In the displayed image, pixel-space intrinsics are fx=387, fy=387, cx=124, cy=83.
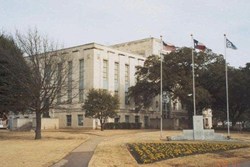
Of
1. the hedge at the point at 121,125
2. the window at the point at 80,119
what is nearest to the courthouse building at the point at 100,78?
the window at the point at 80,119

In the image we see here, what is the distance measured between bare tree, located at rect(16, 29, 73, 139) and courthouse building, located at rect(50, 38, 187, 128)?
18.5 m

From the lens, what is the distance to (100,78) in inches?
2640

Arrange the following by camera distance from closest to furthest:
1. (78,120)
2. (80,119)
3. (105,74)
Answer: (80,119)
(78,120)
(105,74)

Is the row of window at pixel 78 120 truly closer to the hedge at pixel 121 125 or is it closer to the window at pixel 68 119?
the window at pixel 68 119

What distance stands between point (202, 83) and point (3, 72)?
116 feet

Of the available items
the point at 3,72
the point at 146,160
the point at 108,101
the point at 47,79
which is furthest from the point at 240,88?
the point at 146,160

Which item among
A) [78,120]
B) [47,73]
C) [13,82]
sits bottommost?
[78,120]

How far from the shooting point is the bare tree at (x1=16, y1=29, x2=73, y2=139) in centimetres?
3931

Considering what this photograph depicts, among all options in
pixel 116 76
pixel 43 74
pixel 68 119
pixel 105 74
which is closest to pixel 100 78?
pixel 105 74

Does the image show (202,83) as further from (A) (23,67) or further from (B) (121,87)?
(A) (23,67)

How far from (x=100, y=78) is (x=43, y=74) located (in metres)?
25.5

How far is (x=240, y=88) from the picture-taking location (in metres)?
59.1

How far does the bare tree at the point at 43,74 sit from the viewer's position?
39.3 meters

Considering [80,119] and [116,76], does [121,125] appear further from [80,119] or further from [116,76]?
[116,76]
